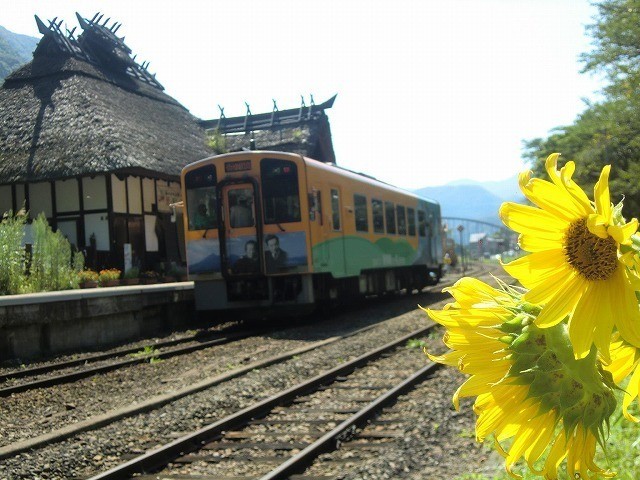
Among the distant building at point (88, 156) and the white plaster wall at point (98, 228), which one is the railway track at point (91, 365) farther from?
the distant building at point (88, 156)

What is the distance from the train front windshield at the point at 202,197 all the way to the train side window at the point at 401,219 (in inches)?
255

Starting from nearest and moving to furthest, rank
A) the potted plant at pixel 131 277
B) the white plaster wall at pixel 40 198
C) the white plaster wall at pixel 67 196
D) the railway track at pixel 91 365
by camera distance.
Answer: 1. the railway track at pixel 91 365
2. the potted plant at pixel 131 277
3. the white plaster wall at pixel 67 196
4. the white plaster wall at pixel 40 198

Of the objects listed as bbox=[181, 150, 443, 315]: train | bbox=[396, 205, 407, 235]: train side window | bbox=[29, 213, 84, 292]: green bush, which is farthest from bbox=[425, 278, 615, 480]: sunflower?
bbox=[396, 205, 407, 235]: train side window

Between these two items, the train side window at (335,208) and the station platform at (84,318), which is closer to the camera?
the station platform at (84,318)

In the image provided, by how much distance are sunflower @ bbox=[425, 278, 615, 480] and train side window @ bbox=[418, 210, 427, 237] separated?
20.9 m

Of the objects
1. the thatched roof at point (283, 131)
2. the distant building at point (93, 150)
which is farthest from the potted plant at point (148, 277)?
the thatched roof at point (283, 131)

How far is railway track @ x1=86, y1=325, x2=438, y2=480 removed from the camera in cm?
514

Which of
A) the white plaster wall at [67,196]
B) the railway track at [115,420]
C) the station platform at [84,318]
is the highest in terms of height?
the white plaster wall at [67,196]

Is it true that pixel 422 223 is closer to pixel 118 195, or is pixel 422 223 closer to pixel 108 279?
pixel 118 195

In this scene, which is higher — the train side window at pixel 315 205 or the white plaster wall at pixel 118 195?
the white plaster wall at pixel 118 195

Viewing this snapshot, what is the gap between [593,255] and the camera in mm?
589

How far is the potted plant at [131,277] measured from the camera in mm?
17141

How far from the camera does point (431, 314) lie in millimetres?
713

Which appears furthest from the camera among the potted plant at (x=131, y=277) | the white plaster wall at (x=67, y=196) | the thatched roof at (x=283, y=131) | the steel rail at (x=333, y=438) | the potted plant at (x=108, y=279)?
the thatched roof at (x=283, y=131)
